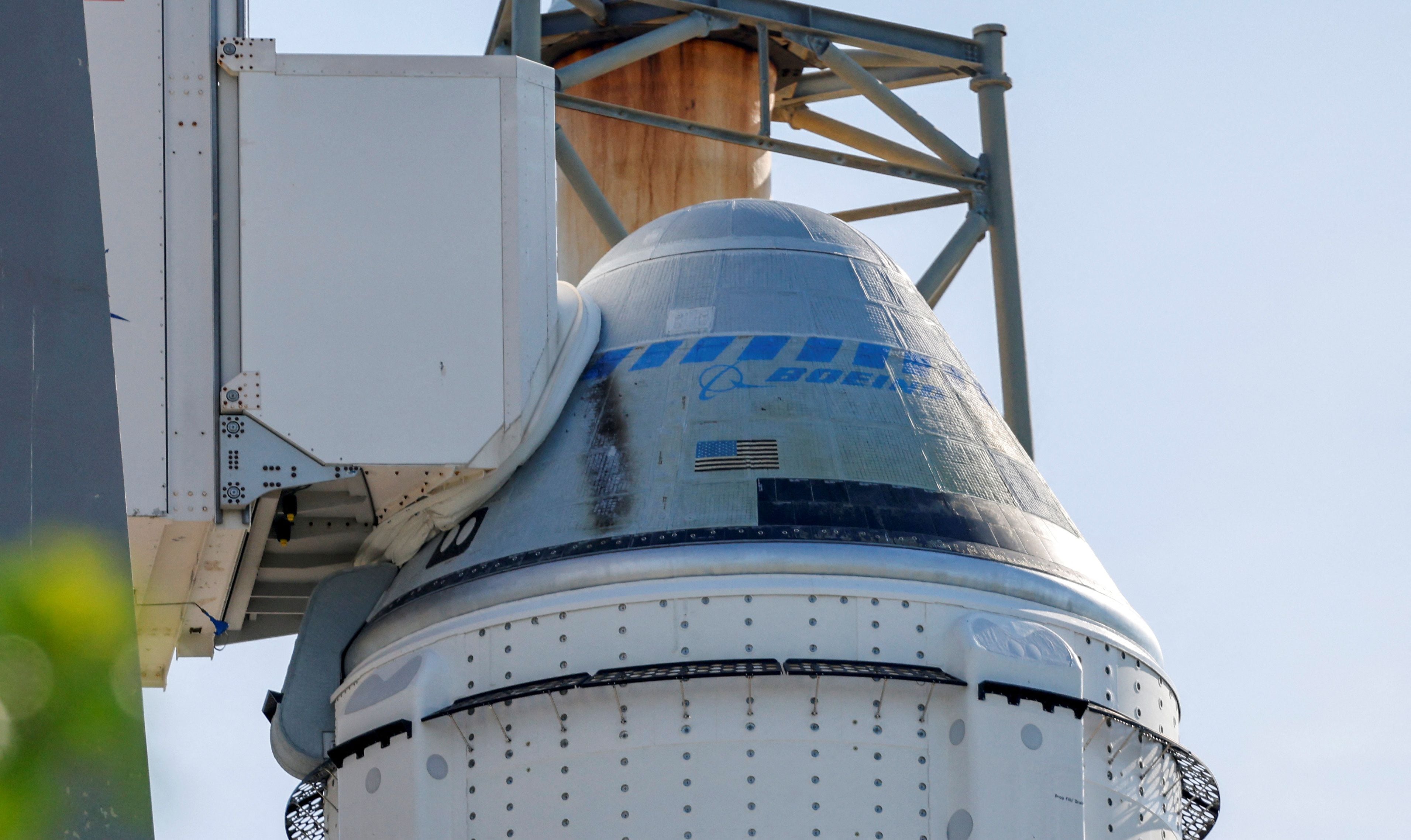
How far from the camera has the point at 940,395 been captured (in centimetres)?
1338

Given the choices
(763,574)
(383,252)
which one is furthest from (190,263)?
(763,574)

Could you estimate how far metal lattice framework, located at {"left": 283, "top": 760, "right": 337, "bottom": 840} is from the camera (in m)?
12.6

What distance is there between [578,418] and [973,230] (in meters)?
8.75

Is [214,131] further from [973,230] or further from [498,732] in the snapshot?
[973,230]

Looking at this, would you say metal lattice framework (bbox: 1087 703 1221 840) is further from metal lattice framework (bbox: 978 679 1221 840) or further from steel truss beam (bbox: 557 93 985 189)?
steel truss beam (bbox: 557 93 985 189)

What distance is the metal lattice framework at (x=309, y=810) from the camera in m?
12.6

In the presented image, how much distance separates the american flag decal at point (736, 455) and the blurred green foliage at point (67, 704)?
7676 mm

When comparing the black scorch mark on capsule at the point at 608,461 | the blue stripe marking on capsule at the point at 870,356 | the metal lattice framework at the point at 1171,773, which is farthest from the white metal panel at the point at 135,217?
the metal lattice framework at the point at 1171,773

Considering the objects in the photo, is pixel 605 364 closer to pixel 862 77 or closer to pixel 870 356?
pixel 870 356

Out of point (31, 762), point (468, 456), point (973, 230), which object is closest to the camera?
point (31, 762)

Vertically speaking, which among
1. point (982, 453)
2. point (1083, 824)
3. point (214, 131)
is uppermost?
point (214, 131)

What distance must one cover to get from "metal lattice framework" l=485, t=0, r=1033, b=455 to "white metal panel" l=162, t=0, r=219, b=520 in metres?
6.51

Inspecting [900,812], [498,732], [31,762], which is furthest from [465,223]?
[31,762]

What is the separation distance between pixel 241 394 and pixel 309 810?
305 centimetres
